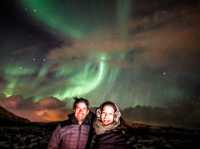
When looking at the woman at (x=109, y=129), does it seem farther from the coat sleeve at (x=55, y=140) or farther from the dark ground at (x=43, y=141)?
the dark ground at (x=43, y=141)

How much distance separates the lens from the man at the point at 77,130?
7584 millimetres

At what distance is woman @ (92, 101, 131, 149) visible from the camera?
714 cm

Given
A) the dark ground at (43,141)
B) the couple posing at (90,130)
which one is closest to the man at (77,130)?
the couple posing at (90,130)

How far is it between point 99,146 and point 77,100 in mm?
1165

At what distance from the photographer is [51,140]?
7488mm

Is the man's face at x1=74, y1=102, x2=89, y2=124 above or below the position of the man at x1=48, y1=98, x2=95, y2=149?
above

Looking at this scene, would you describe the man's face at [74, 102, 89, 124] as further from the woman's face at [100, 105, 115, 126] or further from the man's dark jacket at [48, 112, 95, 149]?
the woman's face at [100, 105, 115, 126]

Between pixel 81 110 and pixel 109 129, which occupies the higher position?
pixel 81 110

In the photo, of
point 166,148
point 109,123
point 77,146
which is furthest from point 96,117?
point 166,148

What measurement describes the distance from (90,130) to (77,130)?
0.29 m

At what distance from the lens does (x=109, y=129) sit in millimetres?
7160

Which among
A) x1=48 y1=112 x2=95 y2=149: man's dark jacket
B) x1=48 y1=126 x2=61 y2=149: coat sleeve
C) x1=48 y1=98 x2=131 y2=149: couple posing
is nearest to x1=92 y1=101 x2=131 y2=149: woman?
x1=48 y1=98 x2=131 y2=149: couple posing

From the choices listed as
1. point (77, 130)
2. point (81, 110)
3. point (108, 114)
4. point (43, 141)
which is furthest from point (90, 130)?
point (43, 141)

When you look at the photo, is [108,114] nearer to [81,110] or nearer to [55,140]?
[81,110]
